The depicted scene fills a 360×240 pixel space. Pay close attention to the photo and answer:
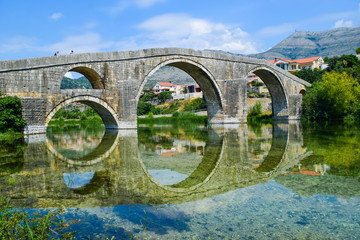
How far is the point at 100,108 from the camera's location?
1770 cm

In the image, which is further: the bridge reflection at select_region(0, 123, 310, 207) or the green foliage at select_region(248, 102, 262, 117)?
the green foliage at select_region(248, 102, 262, 117)

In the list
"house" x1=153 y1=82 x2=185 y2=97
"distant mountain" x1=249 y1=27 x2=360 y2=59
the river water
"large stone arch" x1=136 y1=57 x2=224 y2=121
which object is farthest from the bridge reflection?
"distant mountain" x1=249 y1=27 x2=360 y2=59

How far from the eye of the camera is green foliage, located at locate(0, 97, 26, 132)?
13.2 metres

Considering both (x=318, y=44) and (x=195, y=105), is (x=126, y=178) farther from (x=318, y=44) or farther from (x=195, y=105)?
(x=318, y=44)

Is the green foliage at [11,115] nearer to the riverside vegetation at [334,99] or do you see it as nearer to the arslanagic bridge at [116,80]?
the arslanagic bridge at [116,80]

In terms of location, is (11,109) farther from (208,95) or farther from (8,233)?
(208,95)

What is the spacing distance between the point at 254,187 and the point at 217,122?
19224 millimetres

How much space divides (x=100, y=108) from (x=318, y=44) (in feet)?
564

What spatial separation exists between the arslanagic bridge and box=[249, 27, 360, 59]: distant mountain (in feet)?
417

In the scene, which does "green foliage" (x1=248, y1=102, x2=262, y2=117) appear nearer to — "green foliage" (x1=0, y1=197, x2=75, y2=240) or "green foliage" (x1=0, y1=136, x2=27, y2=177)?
"green foliage" (x1=0, y1=136, x2=27, y2=177)

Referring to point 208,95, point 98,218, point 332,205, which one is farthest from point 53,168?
point 208,95

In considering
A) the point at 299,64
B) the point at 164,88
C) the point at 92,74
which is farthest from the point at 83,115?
the point at 299,64

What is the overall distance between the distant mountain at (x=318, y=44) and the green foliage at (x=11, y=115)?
5515 inches

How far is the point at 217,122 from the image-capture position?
78.2ft
